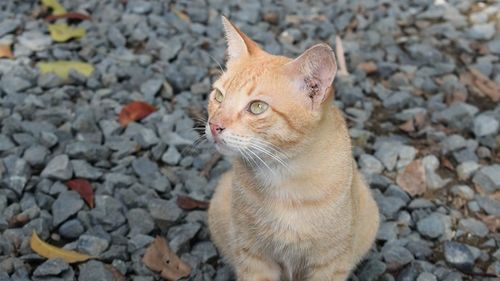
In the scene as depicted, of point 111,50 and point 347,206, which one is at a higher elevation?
point 347,206

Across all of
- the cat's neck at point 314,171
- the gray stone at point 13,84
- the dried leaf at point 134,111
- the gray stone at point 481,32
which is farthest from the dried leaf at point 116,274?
the gray stone at point 481,32

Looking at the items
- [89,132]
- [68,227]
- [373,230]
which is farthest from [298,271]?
[89,132]

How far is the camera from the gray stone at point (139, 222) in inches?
133

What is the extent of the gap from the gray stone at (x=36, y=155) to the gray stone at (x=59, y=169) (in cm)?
6

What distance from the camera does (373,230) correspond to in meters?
3.15

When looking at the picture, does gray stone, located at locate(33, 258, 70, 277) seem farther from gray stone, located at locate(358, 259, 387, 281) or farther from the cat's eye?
gray stone, located at locate(358, 259, 387, 281)

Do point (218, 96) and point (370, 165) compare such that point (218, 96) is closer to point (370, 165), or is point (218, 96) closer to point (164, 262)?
point (164, 262)

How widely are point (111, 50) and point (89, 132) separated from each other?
1051mm

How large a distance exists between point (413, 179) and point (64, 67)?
2405 millimetres

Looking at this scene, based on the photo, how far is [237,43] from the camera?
2.82 metres

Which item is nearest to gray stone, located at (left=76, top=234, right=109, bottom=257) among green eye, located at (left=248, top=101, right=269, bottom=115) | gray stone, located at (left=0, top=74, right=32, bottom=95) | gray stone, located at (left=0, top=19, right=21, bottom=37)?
green eye, located at (left=248, top=101, right=269, bottom=115)

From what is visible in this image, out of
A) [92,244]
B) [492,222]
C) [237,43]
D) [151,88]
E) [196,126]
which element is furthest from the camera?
[151,88]

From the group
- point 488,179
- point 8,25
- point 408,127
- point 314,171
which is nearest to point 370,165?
point 408,127

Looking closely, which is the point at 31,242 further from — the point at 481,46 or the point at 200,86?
the point at 481,46
